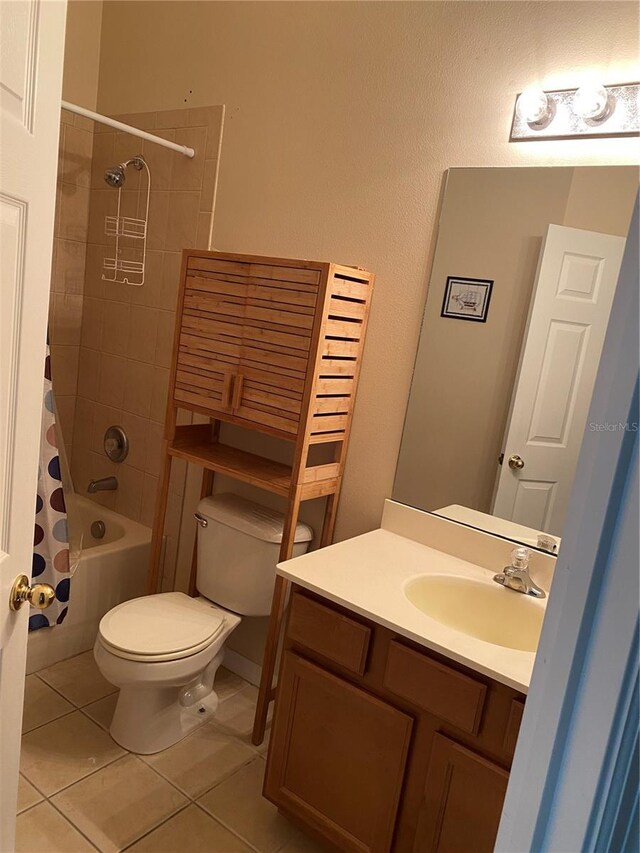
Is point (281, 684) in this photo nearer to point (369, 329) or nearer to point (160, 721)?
point (160, 721)

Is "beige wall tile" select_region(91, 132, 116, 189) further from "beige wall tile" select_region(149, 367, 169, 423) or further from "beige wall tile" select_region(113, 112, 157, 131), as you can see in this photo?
"beige wall tile" select_region(149, 367, 169, 423)

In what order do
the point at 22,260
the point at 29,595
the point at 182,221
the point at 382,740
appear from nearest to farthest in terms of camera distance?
the point at 22,260 < the point at 29,595 < the point at 382,740 < the point at 182,221

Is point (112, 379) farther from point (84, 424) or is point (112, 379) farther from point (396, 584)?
point (396, 584)

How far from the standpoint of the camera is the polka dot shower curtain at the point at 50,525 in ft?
7.52

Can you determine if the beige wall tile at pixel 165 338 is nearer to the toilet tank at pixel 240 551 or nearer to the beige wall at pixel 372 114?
the beige wall at pixel 372 114

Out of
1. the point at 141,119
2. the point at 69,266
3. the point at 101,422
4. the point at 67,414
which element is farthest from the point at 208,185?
the point at 67,414

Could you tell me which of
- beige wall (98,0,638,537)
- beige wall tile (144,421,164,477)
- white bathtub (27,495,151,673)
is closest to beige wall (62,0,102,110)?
beige wall (98,0,638,537)

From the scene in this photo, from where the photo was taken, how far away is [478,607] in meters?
1.89

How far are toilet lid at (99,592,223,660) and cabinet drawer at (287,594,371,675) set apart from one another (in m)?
0.47

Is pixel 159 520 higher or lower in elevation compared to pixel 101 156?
lower

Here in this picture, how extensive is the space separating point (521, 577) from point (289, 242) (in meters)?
1.40

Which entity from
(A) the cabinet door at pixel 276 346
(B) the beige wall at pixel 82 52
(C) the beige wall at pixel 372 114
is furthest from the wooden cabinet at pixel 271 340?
(B) the beige wall at pixel 82 52

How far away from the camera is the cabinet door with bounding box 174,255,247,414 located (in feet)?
7.34

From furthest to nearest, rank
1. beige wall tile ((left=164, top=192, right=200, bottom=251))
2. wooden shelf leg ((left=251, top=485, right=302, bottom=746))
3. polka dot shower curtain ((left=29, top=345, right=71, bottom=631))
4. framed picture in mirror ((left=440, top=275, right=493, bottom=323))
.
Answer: beige wall tile ((left=164, top=192, right=200, bottom=251)) → polka dot shower curtain ((left=29, top=345, right=71, bottom=631)) → wooden shelf leg ((left=251, top=485, right=302, bottom=746)) → framed picture in mirror ((left=440, top=275, right=493, bottom=323))
